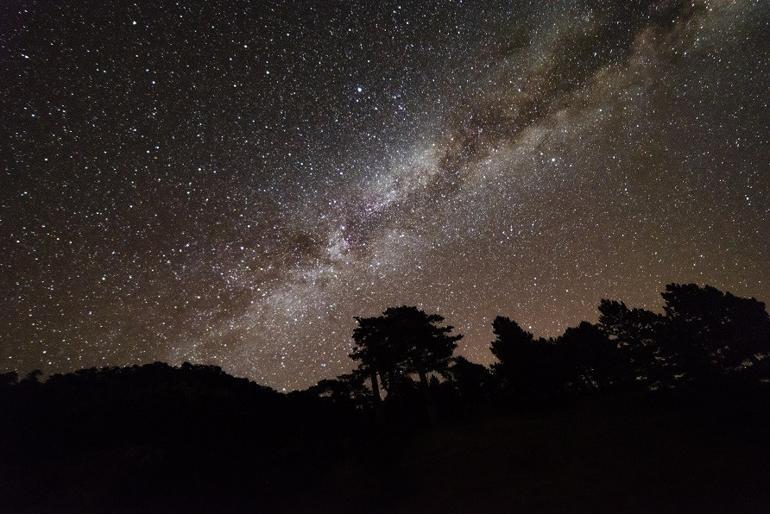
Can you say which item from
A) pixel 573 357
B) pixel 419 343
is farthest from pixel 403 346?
pixel 573 357

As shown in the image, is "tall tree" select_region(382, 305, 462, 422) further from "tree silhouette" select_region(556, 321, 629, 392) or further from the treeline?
"tree silhouette" select_region(556, 321, 629, 392)

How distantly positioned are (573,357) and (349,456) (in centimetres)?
2273

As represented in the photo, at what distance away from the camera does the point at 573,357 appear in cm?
4103

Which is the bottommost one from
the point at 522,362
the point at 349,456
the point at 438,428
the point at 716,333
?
the point at 349,456

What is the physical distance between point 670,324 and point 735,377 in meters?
6.05

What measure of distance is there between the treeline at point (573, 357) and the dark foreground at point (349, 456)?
3526mm

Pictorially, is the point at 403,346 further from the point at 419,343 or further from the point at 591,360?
the point at 591,360

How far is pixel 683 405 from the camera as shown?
32406mm

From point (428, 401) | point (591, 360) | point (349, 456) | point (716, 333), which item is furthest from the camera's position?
point (591, 360)

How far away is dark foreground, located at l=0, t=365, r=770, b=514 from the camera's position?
21.5 meters

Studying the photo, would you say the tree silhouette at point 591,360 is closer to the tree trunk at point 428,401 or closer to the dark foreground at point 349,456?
the dark foreground at point 349,456

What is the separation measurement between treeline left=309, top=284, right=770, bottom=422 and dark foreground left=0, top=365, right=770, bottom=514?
353cm

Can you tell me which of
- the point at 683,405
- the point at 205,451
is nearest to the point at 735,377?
the point at 683,405

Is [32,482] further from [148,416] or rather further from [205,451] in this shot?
[205,451]
